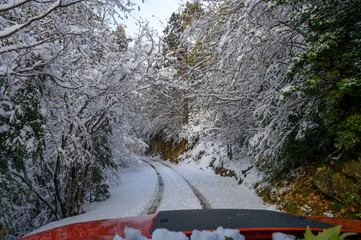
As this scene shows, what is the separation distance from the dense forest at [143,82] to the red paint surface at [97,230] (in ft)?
9.60

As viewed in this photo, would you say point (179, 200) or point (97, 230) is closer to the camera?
point (97, 230)

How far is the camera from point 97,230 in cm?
173

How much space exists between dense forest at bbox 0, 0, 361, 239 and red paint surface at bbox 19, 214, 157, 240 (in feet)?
9.60

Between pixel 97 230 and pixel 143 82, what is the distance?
16.9 ft

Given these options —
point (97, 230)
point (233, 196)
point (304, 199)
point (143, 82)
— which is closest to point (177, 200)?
point (233, 196)

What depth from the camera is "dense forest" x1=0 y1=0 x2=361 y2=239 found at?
396 cm

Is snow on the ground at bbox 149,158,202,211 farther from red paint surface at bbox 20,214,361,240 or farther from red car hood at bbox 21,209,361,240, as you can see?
red paint surface at bbox 20,214,361,240

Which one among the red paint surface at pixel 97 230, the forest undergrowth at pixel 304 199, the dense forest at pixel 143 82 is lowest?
→ the forest undergrowth at pixel 304 199

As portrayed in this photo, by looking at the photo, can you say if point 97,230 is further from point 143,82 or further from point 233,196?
point 233,196

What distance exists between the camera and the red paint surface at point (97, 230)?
1601 millimetres

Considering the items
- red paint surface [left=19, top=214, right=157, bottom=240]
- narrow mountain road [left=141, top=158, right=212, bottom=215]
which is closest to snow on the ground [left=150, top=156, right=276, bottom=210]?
A: narrow mountain road [left=141, top=158, right=212, bottom=215]

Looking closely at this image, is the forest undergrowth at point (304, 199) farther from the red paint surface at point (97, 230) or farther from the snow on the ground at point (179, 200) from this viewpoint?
the red paint surface at point (97, 230)

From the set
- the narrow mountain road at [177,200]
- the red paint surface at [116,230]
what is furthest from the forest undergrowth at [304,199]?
the red paint surface at [116,230]

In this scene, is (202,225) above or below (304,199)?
above
